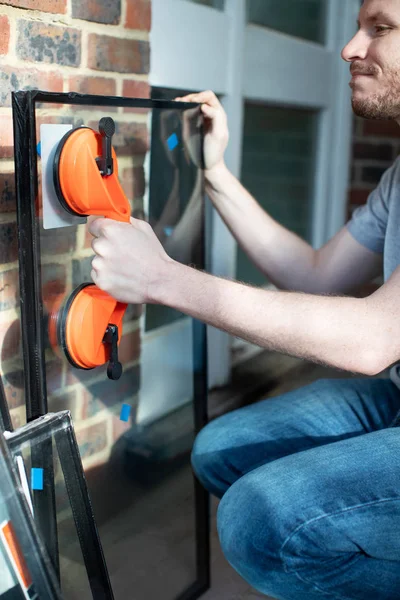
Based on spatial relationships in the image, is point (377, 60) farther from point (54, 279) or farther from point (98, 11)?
point (54, 279)

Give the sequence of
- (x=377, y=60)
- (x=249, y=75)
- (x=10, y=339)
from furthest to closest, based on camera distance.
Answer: (x=249, y=75) < (x=377, y=60) < (x=10, y=339)

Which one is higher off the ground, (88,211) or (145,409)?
(88,211)

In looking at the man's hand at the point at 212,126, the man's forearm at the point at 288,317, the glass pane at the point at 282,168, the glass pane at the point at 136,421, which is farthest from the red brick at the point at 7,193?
the glass pane at the point at 282,168

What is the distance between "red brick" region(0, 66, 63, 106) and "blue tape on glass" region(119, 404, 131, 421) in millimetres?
675

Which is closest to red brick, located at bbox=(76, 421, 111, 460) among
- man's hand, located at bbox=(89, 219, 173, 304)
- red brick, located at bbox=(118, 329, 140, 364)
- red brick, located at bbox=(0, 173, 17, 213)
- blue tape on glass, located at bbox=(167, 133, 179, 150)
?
red brick, located at bbox=(118, 329, 140, 364)

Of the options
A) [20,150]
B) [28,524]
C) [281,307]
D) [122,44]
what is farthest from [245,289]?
[122,44]

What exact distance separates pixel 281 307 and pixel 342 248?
0.55 m

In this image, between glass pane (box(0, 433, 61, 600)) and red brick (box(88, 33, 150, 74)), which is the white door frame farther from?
glass pane (box(0, 433, 61, 600))

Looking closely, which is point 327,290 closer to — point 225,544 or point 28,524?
point 225,544

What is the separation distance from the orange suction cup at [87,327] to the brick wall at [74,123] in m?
0.06

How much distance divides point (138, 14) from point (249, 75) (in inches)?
35.7

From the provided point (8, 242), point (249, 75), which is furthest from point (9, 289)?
point (249, 75)

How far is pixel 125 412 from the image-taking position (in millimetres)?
1545

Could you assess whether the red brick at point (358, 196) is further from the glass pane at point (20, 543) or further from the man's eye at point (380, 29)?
the glass pane at point (20, 543)
